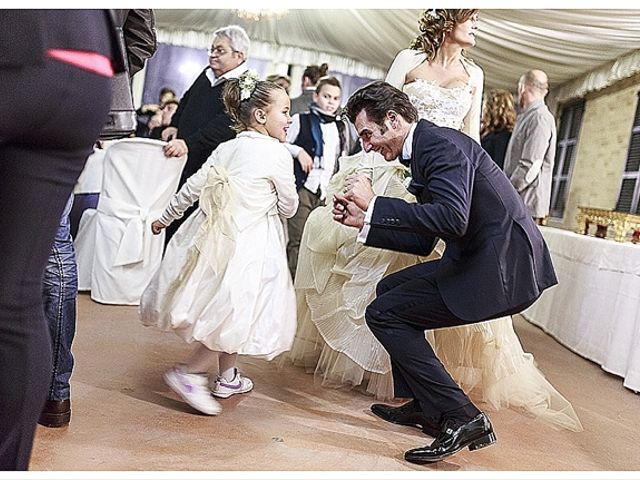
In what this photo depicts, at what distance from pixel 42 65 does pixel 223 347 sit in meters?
1.53

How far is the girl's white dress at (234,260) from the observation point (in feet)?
8.50

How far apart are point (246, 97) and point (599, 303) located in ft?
8.20

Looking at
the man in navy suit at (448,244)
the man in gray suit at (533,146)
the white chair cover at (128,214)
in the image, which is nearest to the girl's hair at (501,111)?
the man in gray suit at (533,146)

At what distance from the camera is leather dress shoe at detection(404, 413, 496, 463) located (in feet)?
7.52

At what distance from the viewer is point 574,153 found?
9609 mm

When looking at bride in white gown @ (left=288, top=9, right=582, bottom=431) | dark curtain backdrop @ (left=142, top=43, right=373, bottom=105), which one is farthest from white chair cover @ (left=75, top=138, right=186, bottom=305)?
dark curtain backdrop @ (left=142, top=43, right=373, bottom=105)

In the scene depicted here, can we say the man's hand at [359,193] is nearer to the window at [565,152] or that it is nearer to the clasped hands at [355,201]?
the clasped hands at [355,201]

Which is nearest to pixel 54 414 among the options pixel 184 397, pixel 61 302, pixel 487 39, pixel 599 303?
pixel 61 302

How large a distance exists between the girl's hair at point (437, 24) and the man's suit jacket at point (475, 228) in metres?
0.93

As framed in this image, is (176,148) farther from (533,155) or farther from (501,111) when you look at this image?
(501,111)

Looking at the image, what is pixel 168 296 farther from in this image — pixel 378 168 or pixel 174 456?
pixel 378 168

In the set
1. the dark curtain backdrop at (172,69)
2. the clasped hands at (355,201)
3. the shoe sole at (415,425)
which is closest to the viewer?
the clasped hands at (355,201)

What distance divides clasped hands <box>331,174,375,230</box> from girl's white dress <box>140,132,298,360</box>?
0.42m

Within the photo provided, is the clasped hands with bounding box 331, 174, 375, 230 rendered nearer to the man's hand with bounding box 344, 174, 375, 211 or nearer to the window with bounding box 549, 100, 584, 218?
the man's hand with bounding box 344, 174, 375, 211
